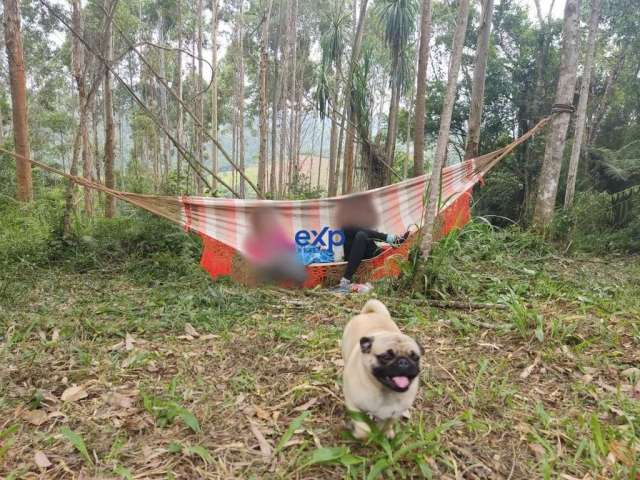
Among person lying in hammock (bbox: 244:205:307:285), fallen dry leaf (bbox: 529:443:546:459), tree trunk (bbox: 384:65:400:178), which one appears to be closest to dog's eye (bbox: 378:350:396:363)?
fallen dry leaf (bbox: 529:443:546:459)

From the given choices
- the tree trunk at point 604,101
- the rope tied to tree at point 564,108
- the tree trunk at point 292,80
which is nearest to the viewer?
the rope tied to tree at point 564,108

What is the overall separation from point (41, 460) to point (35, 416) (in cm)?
28

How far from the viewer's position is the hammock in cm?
336

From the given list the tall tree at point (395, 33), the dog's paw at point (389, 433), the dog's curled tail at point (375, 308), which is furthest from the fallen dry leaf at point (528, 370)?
the tall tree at point (395, 33)

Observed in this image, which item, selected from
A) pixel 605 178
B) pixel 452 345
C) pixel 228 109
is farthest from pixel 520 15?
pixel 228 109

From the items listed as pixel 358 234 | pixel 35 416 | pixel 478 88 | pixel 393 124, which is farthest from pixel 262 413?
pixel 393 124

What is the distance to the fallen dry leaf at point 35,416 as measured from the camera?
1.56 metres

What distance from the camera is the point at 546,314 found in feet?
7.84

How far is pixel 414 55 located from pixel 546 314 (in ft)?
40.7

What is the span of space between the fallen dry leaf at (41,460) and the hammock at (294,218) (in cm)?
202

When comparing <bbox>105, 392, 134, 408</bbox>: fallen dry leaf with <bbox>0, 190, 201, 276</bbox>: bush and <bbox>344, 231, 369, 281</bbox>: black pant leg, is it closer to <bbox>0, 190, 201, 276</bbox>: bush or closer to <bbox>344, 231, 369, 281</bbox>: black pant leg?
<bbox>0, 190, 201, 276</bbox>: bush

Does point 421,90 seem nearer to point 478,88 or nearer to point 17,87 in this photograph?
point 478,88

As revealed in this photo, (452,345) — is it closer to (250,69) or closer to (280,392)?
(280,392)

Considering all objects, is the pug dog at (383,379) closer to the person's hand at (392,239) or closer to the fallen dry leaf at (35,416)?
the fallen dry leaf at (35,416)
